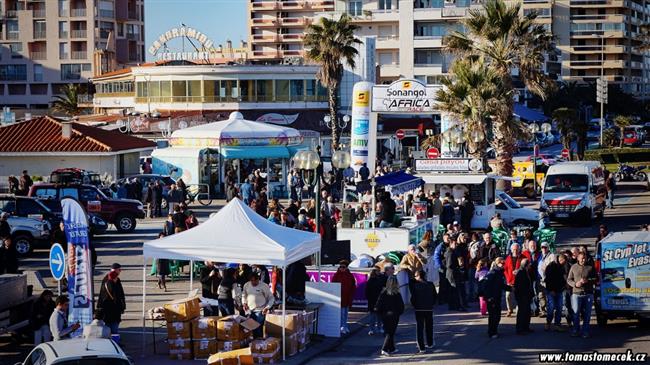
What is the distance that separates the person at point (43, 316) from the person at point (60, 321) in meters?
1.07

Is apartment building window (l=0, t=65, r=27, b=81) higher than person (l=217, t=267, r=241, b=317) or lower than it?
higher

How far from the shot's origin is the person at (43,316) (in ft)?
62.5

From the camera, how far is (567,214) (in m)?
38.3

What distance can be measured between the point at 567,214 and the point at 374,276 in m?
19.2

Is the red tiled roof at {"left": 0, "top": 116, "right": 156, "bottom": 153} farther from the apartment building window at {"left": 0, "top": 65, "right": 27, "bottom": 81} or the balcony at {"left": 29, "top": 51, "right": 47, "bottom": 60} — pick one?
the apartment building window at {"left": 0, "top": 65, "right": 27, "bottom": 81}

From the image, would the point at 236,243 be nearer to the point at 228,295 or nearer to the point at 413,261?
the point at 228,295

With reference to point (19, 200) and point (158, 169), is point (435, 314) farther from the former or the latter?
point (158, 169)

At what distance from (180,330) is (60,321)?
6.74 feet

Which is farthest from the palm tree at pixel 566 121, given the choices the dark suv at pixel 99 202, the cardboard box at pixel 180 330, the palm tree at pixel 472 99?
the cardboard box at pixel 180 330

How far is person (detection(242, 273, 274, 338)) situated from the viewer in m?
19.2

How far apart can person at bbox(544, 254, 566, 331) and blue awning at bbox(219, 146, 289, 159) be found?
28997 mm

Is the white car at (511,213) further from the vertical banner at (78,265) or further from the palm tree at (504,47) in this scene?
the vertical banner at (78,265)

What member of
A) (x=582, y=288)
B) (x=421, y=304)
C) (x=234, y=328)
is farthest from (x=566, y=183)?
(x=234, y=328)

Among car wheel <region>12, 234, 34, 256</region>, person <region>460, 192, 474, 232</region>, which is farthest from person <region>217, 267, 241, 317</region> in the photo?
person <region>460, 192, 474, 232</region>
